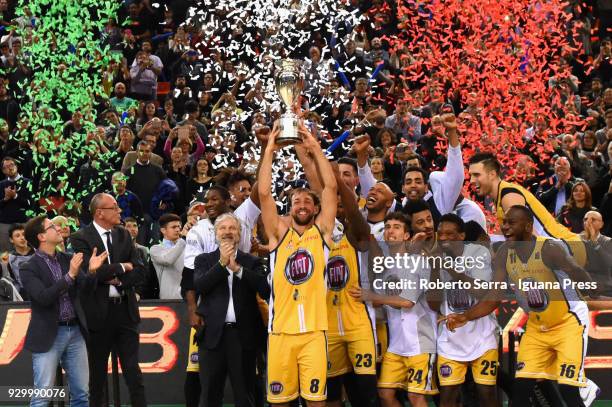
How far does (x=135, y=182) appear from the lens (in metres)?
17.2

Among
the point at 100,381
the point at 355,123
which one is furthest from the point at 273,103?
the point at 100,381

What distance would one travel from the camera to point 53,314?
11.1 m

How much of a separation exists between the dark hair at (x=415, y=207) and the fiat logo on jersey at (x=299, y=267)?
4.62 feet

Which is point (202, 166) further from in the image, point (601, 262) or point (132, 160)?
point (601, 262)

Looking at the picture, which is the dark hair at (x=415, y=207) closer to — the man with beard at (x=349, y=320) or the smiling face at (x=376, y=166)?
the man with beard at (x=349, y=320)

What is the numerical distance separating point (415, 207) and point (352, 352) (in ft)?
5.01

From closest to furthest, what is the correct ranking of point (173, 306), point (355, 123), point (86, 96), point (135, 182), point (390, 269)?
1. point (390, 269)
2. point (173, 306)
3. point (135, 182)
4. point (355, 123)
5. point (86, 96)

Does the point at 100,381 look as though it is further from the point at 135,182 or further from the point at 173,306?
the point at 135,182

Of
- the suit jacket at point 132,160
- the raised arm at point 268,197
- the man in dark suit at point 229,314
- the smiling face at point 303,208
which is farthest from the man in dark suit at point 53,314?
the suit jacket at point 132,160

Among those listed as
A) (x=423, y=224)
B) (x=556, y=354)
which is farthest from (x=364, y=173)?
(x=556, y=354)

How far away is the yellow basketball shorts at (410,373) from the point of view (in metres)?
11.0

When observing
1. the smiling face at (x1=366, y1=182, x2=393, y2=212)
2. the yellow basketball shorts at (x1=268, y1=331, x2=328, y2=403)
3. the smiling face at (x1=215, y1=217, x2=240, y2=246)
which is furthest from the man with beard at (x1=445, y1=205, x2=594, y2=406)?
the smiling face at (x1=215, y1=217, x2=240, y2=246)

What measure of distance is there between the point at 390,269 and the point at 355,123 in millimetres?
7278

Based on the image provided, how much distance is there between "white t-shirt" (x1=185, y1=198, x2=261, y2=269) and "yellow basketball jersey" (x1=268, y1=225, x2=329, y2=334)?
3.42ft
